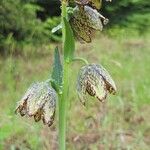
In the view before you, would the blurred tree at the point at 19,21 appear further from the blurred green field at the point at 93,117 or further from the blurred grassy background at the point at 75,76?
the blurred green field at the point at 93,117

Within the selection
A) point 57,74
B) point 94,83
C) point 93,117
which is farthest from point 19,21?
point 94,83

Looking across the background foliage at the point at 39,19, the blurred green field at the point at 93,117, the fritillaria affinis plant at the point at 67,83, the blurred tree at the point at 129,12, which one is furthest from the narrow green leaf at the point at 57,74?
the blurred tree at the point at 129,12

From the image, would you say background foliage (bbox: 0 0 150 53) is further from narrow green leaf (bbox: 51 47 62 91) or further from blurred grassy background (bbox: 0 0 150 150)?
narrow green leaf (bbox: 51 47 62 91)

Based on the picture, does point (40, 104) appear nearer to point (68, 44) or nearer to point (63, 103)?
point (63, 103)

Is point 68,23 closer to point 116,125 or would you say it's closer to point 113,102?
point 116,125

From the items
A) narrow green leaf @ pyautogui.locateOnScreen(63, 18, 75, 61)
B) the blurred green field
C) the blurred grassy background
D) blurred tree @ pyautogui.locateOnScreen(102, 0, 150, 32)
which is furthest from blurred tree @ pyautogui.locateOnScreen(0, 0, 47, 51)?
narrow green leaf @ pyautogui.locateOnScreen(63, 18, 75, 61)

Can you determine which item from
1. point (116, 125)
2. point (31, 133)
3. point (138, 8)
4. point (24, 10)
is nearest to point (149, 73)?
point (24, 10)
